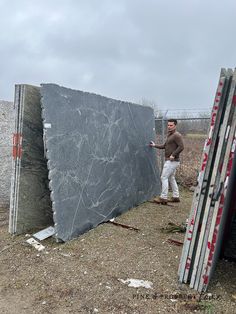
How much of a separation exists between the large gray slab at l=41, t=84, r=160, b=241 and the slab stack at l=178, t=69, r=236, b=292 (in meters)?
1.89

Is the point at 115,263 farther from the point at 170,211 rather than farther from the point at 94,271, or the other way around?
the point at 170,211

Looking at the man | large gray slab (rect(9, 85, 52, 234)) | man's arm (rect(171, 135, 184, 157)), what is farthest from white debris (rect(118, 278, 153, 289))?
man's arm (rect(171, 135, 184, 157))

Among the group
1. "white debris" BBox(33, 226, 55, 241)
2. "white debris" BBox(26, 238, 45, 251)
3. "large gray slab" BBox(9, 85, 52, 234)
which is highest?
"large gray slab" BBox(9, 85, 52, 234)

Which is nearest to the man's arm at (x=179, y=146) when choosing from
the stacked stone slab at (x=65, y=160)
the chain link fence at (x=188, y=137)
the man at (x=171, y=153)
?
the man at (x=171, y=153)

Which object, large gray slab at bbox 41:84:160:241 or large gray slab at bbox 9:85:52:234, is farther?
large gray slab at bbox 9:85:52:234

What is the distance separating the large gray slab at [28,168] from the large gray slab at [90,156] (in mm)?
458

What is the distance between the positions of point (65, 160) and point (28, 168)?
606 mm

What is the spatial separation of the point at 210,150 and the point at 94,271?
74.3 inches

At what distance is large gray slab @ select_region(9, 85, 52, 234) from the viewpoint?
188 inches

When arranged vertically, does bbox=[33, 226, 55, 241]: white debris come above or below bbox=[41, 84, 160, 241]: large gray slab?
below

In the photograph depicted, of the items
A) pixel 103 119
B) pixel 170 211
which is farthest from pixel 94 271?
pixel 170 211

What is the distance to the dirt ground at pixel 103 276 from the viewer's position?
129 inches

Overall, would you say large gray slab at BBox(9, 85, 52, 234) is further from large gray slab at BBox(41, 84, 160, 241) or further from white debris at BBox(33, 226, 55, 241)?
large gray slab at BBox(41, 84, 160, 241)

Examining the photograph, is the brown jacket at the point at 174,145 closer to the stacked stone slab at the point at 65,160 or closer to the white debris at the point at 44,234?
the stacked stone slab at the point at 65,160
